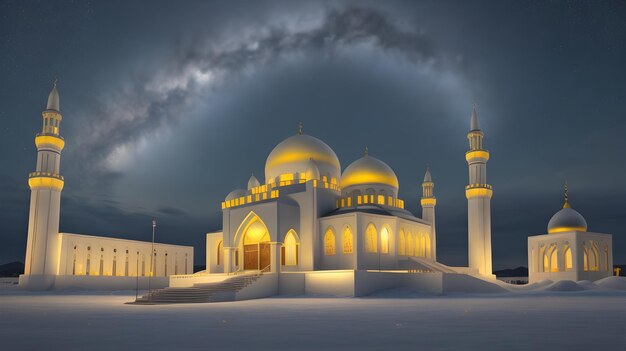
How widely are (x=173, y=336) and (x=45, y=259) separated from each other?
41706 mm

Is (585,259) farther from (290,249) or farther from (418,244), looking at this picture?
(290,249)

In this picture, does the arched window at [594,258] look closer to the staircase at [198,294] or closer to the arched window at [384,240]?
the arched window at [384,240]

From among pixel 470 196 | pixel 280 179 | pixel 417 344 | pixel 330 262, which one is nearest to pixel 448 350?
pixel 417 344

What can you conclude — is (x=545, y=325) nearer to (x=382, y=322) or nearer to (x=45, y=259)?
(x=382, y=322)

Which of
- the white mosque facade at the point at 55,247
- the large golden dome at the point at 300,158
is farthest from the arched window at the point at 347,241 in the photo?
the white mosque facade at the point at 55,247

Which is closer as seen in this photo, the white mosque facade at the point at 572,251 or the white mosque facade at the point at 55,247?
the white mosque facade at the point at 55,247

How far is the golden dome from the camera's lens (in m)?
48.9

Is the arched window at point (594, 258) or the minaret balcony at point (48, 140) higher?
the minaret balcony at point (48, 140)

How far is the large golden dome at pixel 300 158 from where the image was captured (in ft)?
152

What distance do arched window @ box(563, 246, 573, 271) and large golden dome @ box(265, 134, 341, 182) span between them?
88.2 feet

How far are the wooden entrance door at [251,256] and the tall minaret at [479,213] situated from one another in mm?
18552

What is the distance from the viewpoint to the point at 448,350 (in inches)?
373

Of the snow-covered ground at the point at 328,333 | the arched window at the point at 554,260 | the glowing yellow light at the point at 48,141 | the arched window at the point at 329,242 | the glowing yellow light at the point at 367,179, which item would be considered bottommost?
the snow-covered ground at the point at 328,333

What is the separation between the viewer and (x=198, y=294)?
31562 millimetres
